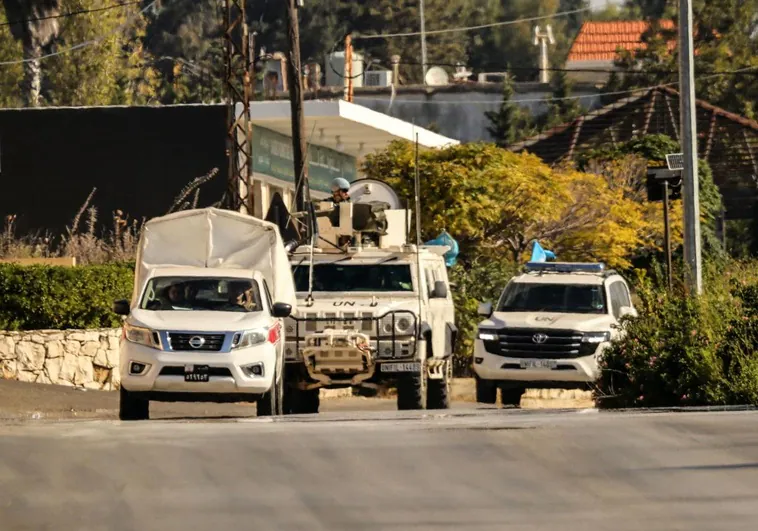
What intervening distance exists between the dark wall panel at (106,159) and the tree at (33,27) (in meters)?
24.3

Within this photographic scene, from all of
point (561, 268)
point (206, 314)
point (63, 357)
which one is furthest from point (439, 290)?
point (63, 357)

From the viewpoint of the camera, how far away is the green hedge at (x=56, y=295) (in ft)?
81.1

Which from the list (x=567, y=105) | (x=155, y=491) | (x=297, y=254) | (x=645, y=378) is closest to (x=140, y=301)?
(x=297, y=254)

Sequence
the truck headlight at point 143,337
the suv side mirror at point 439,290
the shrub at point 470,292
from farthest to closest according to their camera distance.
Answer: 1. the shrub at point 470,292
2. the suv side mirror at point 439,290
3. the truck headlight at point 143,337

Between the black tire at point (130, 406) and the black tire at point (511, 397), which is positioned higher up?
the black tire at point (130, 406)

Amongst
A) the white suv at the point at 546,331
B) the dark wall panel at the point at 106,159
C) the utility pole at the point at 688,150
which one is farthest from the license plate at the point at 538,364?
the dark wall panel at the point at 106,159

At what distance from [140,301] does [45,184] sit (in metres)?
22.5

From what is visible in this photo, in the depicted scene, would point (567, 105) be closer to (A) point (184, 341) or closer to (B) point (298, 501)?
(A) point (184, 341)

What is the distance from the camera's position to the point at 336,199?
23328 millimetres

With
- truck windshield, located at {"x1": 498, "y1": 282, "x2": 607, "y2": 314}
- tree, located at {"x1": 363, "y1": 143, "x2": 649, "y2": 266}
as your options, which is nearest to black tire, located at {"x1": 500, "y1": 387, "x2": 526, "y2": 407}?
truck windshield, located at {"x1": 498, "y1": 282, "x2": 607, "y2": 314}

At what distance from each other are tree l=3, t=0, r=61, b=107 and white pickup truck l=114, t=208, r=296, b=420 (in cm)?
4558

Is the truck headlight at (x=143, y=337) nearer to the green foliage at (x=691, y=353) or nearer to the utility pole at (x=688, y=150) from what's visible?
the green foliage at (x=691, y=353)

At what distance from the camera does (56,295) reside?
25.1 metres

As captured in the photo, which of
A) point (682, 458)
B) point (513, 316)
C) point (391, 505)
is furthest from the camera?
point (513, 316)
